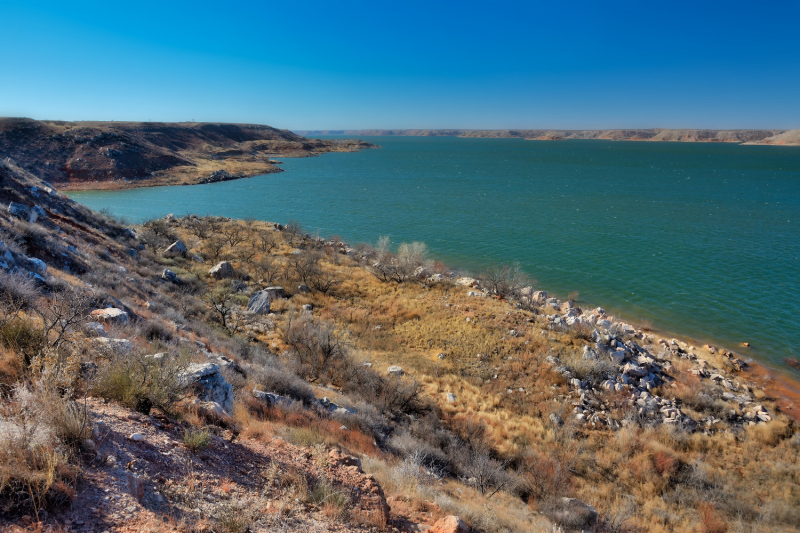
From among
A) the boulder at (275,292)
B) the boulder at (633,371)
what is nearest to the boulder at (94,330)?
the boulder at (275,292)

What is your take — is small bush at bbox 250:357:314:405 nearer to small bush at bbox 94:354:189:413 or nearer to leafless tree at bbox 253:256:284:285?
small bush at bbox 94:354:189:413

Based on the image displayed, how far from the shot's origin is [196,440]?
417cm

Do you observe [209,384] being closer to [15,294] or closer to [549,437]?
[15,294]

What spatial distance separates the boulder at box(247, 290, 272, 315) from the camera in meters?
16.3

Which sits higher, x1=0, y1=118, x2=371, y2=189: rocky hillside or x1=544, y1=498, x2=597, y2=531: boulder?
x1=0, y1=118, x2=371, y2=189: rocky hillside

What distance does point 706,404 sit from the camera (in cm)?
1201

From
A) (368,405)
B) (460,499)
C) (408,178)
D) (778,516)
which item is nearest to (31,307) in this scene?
(368,405)

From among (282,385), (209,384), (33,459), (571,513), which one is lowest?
(571,513)

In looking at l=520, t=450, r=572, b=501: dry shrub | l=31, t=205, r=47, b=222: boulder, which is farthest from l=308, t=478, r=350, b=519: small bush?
l=31, t=205, r=47, b=222: boulder

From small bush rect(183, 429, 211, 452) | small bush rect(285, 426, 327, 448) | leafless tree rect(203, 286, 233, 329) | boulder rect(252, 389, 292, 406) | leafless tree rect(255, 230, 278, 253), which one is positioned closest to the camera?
small bush rect(183, 429, 211, 452)

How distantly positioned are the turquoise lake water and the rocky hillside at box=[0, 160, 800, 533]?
15.7 feet

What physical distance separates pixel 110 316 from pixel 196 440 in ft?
16.4

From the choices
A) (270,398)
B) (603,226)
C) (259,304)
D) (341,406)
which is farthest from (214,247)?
(603,226)

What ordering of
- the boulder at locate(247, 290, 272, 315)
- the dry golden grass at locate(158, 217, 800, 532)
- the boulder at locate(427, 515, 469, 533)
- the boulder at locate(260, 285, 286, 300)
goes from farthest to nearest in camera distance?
the boulder at locate(260, 285, 286, 300), the boulder at locate(247, 290, 272, 315), the dry golden grass at locate(158, 217, 800, 532), the boulder at locate(427, 515, 469, 533)
